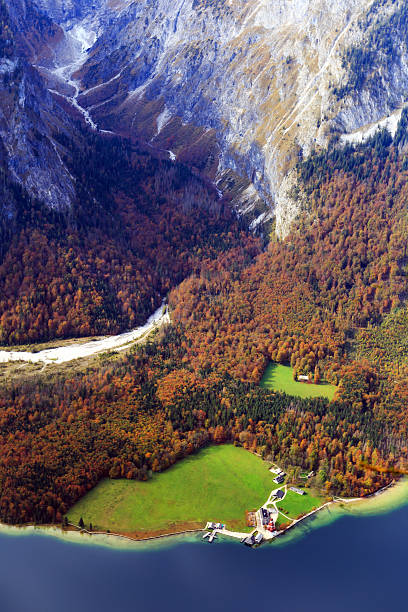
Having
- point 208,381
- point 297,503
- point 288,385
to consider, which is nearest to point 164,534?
point 297,503

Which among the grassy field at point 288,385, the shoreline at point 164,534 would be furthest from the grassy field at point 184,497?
the grassy field at point 288,385

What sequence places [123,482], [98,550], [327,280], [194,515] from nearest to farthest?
[98,550]
[194,515]
[123,482]
[327,280]

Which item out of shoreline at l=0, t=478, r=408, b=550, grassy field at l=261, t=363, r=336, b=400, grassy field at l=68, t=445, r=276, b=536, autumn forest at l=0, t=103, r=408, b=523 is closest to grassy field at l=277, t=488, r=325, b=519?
shoreline at l=0, t=478, r=408, b=550

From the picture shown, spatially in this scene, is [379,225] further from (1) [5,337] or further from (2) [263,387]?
(1) [5,337]

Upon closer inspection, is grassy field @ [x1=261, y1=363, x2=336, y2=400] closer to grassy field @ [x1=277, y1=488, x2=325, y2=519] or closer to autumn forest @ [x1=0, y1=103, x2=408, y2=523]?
autumn forest @ [x1=0, y1=103, x2=408, y2=523]

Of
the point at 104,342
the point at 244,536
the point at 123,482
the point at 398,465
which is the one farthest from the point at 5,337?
the point at 398,465

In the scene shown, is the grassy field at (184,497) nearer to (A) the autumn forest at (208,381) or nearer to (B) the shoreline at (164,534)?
(B) the shoreline at (164,534)
